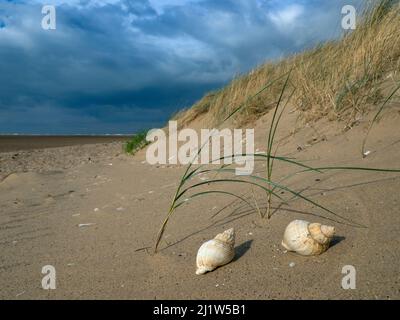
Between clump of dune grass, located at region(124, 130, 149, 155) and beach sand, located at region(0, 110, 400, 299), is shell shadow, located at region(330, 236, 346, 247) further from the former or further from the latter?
clump of dune grass, located at region(124, 130, 149, 155)

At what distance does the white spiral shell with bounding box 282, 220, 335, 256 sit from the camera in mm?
1723

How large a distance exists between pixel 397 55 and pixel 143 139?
20.3 feet

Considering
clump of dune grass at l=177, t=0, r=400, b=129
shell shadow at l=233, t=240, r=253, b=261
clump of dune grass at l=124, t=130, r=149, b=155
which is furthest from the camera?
clump of dune grass at l=124, t=130, r=149, b=155

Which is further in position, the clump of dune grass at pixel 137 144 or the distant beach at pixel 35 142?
the distant beach at pixel 35 142

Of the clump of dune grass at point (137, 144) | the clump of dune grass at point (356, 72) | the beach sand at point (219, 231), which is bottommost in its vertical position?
the beach sand at point (219, 231)

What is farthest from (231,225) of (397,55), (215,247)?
(397,55)

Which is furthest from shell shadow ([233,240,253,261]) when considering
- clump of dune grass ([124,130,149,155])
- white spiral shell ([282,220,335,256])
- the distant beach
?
the distant beach

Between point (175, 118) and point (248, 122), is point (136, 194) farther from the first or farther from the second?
point (175, 118)

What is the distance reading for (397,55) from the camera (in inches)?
171

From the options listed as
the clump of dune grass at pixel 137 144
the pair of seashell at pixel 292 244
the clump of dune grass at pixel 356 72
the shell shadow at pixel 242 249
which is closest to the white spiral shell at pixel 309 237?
the pair of seashell at pixel 292 244

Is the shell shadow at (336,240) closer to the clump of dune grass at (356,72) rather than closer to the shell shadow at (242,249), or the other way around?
the shell shadow at (242,249)

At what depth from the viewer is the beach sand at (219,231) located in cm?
166

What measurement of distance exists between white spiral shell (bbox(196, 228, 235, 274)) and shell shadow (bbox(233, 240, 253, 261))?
107mm

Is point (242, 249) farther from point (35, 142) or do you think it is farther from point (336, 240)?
point (35, 142)
